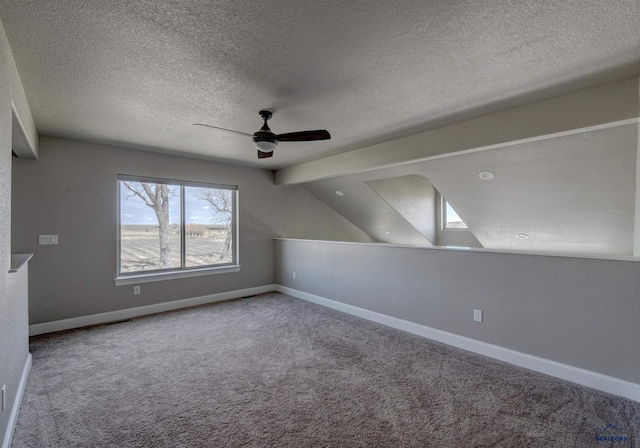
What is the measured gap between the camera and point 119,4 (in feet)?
5.17

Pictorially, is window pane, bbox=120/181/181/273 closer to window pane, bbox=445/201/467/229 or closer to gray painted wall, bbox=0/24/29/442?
gray painted wall, bbox=0/24/29/442

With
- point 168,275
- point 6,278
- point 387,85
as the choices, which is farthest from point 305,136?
point 168,275

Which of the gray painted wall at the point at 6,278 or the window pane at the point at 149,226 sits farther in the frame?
the window pane at the point at 149,226

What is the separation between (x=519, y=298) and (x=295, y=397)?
2.28 m

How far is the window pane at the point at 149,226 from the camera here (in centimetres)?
450

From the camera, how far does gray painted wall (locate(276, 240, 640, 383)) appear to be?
94.3 inches

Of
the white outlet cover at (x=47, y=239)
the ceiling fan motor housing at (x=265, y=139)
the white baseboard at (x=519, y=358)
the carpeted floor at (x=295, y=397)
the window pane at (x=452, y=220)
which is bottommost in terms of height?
the carpeted floor at (x=295, y=397)

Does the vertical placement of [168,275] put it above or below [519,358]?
above

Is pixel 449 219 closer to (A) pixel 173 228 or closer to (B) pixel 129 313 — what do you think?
(A) pixel 173 228

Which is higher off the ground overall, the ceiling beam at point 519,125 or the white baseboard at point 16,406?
the ceiling beam at point 519,125

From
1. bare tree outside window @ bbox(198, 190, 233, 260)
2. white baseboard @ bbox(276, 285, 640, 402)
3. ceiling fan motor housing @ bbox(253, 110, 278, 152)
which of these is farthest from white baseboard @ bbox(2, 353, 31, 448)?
white baseboard @ bbox(276, 285, 640, 402)

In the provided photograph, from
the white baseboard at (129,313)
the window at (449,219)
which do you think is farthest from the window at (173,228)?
the window at (449,219)

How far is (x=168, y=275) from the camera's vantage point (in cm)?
474

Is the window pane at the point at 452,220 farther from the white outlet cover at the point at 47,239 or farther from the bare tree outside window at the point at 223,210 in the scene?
the white outlet cover at the point at 47,239
